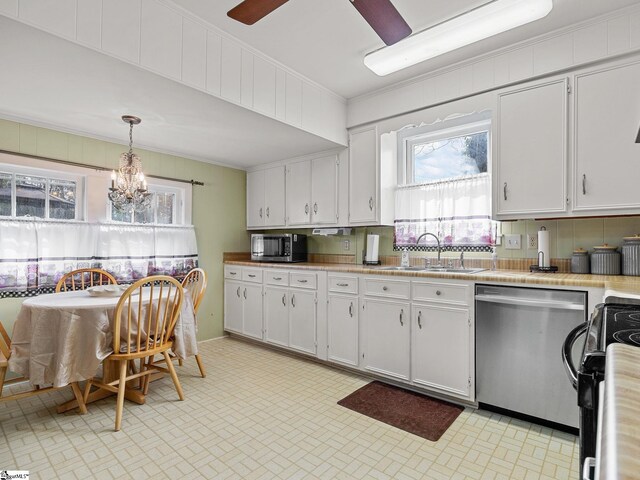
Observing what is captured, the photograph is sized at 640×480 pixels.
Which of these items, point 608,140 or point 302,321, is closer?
point 608,140

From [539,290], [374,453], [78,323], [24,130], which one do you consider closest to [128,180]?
[24,130]

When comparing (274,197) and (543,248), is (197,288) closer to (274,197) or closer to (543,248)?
(274,197)

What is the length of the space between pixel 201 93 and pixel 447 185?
2.23 meters

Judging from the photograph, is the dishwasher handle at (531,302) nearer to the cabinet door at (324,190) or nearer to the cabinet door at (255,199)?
the cabinet door at (324,190)

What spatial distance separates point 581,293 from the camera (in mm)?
2074

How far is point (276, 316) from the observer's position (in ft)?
12.4

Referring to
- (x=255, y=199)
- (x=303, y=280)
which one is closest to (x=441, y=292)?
(x=303, y=280)

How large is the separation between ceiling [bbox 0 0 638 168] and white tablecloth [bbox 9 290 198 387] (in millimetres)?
1423

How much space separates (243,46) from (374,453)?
109 inches

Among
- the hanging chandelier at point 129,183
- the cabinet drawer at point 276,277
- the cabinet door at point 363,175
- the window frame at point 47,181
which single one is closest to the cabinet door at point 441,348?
the cabinet door at point 363,175

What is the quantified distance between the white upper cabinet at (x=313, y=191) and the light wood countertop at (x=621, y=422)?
3226 millimetres

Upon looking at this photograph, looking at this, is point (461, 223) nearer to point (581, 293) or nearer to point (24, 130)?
point (581, 293)

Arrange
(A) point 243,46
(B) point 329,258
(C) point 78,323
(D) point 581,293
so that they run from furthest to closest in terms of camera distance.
Result: (B) point 329,258 → (A) point 243,46 → (C) point 78,323 → (D) point 581,293

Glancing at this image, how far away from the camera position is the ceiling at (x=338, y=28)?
2158 millimetres
